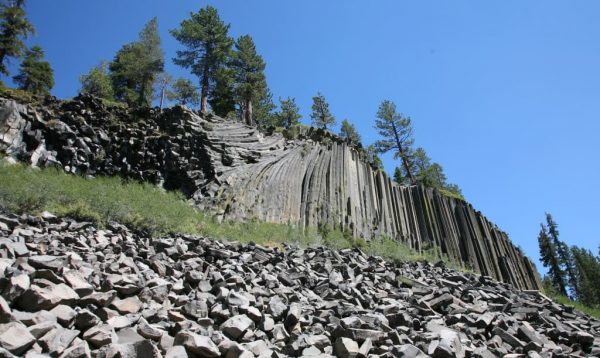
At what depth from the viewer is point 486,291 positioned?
914cm

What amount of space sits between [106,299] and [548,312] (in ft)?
27.3

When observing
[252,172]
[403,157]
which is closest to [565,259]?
[403,157]

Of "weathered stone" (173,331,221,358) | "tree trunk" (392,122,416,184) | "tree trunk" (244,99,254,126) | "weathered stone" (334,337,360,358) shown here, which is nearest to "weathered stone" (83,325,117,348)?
"weathered stone" (173,331,221,358)

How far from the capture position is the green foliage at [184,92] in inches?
1500

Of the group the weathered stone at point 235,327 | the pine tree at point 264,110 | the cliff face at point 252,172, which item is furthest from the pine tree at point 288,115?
the weathered stone at point 235,327

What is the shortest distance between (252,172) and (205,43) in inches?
783

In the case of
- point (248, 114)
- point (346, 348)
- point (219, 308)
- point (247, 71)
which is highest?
point (247, 71)

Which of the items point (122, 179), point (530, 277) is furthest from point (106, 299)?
point (530, 277)

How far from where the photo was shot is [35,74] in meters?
31.1

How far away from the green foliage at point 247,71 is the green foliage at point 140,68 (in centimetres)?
730

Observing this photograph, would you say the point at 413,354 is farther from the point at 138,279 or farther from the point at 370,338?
the point at 138,279

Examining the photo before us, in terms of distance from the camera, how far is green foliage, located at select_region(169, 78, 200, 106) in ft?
125

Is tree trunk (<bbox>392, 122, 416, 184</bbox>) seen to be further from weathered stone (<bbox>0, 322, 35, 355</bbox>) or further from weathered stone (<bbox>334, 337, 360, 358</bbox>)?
weathered stone (<bbox>0, 322, 35, 355</bbox>)

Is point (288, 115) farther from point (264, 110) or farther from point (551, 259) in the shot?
point (551, 259)
